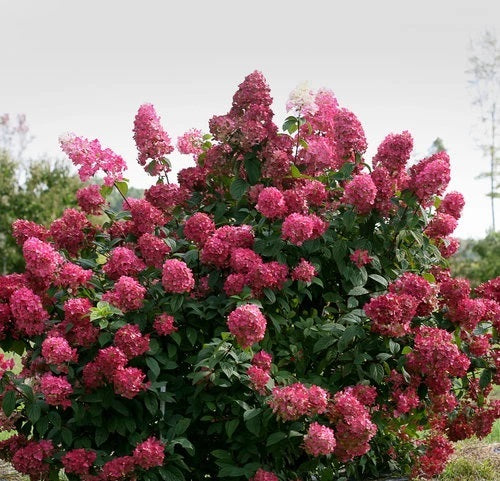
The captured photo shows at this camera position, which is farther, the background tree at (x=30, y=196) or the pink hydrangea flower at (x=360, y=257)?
the background tree at (x=30, y=196)

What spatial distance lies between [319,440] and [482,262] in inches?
853

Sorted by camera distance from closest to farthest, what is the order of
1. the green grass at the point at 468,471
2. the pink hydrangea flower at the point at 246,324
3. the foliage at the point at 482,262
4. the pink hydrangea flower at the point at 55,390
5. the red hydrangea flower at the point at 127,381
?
1. the pink hydrangea flower at the point at 246,324
2. the red hydrangea flower at the point at 127,381
3. the pink hydrangea flower at the point at 55,390
4. the green grass at the point at 468,471
5. the foliage at the point at 482,262

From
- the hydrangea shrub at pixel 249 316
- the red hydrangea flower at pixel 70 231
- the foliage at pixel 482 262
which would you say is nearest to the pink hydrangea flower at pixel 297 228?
the hydrangea shrub at pixel 249 316

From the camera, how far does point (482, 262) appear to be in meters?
23.9

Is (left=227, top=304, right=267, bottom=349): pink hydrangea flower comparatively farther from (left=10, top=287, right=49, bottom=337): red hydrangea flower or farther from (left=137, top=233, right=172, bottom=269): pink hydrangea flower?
(left=10, top=287, right=49, bottom=337): red hydrangea flower

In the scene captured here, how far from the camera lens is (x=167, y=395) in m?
3.67

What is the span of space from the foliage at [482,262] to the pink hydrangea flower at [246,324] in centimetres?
2064

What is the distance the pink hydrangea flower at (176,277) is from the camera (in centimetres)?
362

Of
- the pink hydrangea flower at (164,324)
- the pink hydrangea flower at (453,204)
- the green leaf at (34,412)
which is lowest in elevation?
the green leaf at (34,412)

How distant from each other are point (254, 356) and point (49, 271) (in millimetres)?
1110

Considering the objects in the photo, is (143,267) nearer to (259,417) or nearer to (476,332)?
(259,417)

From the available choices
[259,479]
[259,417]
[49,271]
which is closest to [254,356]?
[259,417]

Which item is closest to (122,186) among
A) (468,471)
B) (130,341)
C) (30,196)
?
(130,341)

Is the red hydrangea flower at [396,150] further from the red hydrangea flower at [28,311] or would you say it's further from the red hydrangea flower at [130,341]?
the red hydrangea flower at [28,311]
